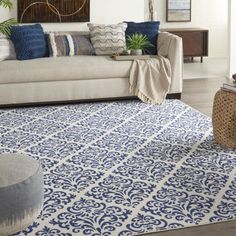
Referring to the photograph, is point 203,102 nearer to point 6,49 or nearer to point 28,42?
point 28,42

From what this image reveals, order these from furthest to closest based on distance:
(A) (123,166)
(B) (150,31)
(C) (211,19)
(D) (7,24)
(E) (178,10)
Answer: (C) (211,19), (E) (178,10), (B) (150,31), (D) (7,24), (A) (123,166)

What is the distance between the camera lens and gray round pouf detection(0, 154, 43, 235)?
2229 millimetres

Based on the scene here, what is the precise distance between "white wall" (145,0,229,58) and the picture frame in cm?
8

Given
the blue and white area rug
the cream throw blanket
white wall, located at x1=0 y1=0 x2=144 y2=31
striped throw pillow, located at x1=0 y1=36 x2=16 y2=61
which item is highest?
white wall, located at x1=0 y1=0 x2=144 y2=31

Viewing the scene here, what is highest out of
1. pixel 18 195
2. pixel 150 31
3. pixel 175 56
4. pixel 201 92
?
pixel 150 31

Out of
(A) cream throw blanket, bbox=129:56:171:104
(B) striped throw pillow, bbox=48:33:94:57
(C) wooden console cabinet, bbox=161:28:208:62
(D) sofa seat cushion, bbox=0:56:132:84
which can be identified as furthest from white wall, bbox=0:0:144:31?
(C) wooden console cabinet, bbox=161:28:208:62

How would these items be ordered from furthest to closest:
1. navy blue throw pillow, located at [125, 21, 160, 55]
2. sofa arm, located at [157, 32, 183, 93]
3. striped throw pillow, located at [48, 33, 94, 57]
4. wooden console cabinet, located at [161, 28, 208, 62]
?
wooden console cabinet, located at [161, 28, 208, 62], navy blue throw pillow, located at [125, 21, 160, 55], striped throw pillow, located at [48, 33, 94, 57], sofa arm, located at [157, 32, 183, 93]

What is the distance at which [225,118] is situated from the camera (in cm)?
350

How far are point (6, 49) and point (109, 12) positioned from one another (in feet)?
4.97

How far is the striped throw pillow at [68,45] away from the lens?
522 cm

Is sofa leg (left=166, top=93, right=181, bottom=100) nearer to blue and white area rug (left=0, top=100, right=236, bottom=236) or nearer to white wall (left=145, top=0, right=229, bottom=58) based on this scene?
blue and white area rug (left=0, top=100, right=236, bottom=236)

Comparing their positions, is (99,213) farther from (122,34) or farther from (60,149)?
(122,34)

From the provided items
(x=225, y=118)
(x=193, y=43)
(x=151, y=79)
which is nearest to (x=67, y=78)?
(x=151, y=79)

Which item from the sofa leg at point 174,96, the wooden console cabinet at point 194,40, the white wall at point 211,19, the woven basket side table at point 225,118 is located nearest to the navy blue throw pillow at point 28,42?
the sofa leg at point 174,96
